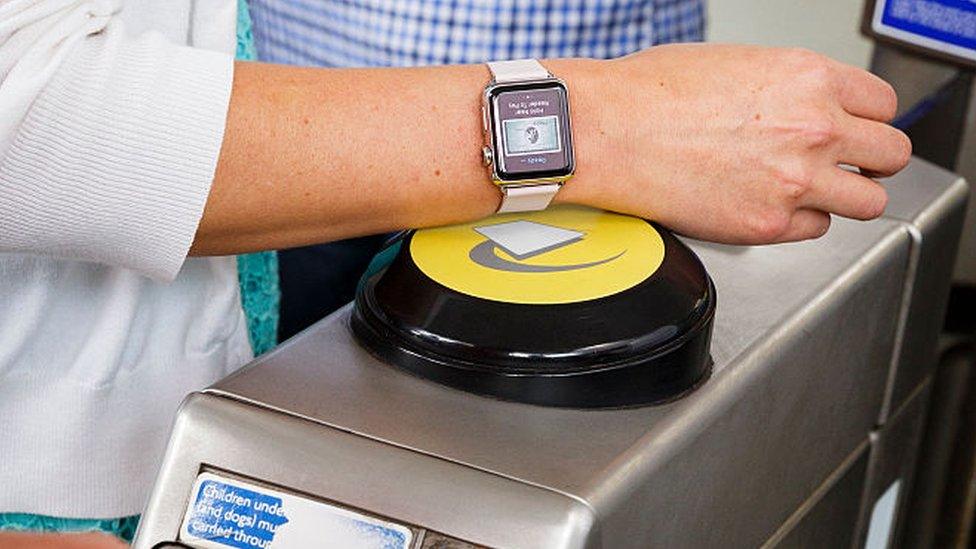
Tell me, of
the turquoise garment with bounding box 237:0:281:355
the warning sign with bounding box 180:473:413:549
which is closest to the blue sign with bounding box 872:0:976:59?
the turquoise garment with bounding box 237:0:281:355

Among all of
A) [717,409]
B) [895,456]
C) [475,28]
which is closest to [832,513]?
[895,456]

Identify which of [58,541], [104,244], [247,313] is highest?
[104,244]

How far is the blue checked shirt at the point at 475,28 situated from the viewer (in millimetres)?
1148

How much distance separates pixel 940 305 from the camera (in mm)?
1064

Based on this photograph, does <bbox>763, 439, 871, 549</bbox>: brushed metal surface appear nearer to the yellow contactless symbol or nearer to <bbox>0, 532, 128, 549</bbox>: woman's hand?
the yellow contactless symbol

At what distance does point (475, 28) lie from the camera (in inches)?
45.5

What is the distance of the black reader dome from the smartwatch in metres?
0.03

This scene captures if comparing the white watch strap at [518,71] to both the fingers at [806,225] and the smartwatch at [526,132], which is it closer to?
the smartwatch at [526,132]

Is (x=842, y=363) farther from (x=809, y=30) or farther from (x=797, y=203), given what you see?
(x=809, y=30)

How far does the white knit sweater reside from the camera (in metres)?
0.78

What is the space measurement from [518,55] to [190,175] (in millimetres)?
437

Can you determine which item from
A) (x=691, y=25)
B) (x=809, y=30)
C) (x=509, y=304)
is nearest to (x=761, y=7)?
(x=809, y=30)

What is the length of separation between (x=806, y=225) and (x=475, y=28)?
1.17 ft

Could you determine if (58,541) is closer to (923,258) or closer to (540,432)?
(540,432)
